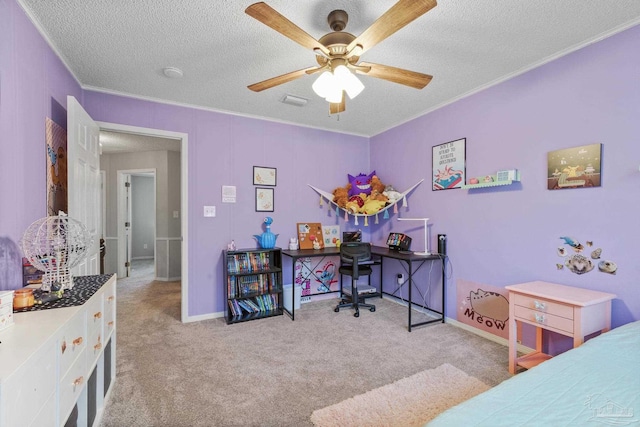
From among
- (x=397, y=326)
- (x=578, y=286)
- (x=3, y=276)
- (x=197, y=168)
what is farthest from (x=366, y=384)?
(x=197, y=168)

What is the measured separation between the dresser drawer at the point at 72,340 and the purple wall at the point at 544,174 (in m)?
3.06

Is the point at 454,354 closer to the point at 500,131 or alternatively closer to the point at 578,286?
the point at 578,286

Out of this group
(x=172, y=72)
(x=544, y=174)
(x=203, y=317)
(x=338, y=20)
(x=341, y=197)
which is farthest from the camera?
(x=341, y=197)

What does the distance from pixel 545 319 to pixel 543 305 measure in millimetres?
90

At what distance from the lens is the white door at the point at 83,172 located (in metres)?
2.03

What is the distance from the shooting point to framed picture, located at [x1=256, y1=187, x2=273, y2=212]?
12.1 feet

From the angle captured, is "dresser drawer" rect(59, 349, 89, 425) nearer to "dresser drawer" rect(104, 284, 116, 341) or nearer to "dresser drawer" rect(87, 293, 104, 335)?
"dresser drawer" rect(87, 293, 104, 335)

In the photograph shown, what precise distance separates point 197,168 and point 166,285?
2.73 m

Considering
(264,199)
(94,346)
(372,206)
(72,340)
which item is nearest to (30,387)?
(72,340)

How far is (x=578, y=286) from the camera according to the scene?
2158 millimetres

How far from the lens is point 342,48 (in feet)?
5.59

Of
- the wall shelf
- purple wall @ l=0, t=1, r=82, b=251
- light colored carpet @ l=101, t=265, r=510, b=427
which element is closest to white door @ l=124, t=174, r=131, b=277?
light colored carpet @ l=101, t=265, r=510, b=427

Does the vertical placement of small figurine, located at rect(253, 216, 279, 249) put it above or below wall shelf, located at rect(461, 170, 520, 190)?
below

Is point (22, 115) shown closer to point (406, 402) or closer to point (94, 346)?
point (94, 346)
